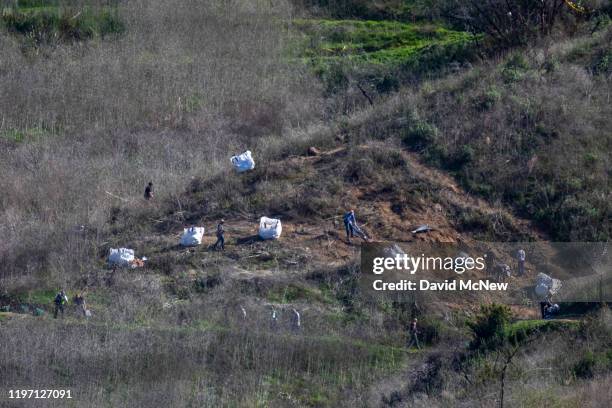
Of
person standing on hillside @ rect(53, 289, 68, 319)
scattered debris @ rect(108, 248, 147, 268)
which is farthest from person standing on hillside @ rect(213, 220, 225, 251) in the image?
person standing on hillside @ rect(53, 289, 68, 319)

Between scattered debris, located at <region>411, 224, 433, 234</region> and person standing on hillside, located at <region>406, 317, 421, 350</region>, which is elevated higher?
scattered debris, located at <region>411, 224, 433, 234</region>

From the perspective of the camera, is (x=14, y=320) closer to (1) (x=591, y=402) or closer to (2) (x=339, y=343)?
(2) (x=339, y=343)

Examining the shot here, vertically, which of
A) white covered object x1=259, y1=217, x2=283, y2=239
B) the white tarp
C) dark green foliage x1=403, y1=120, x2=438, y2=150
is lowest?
the white tarp

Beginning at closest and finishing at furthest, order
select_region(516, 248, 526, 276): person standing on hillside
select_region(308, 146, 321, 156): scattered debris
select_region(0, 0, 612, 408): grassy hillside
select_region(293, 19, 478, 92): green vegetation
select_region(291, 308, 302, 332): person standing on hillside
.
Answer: select_region(0, 0, 612, 408): grassy hillside
select_region(291, 308, 302, 332): person standing on hillside
select_region(516, 248, 526, 276): person standing on hillside
select_region(308, 146, 321, 156): scattered debris
select_region(293, 19, 478, 92): green vegetation

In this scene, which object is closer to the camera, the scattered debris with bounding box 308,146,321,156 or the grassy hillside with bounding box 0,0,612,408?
the grassy hillside with bounding box 0,0,612,408

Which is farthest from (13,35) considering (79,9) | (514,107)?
(514,107)

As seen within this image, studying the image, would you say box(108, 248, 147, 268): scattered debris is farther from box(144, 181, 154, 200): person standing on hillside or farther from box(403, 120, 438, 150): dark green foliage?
box(403, 120, 438, 150): dark green foliage
